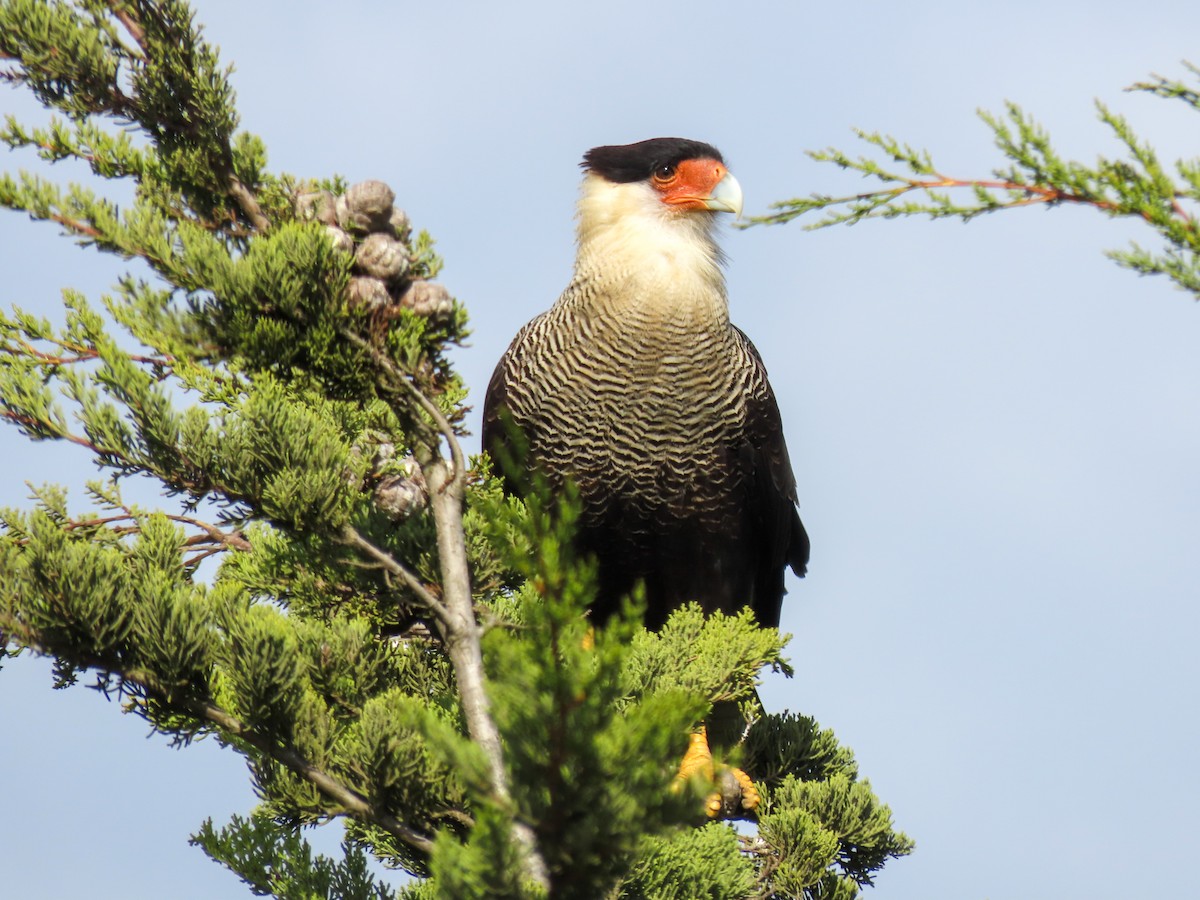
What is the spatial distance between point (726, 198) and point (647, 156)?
13.1 inches

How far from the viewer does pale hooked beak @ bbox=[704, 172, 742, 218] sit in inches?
184

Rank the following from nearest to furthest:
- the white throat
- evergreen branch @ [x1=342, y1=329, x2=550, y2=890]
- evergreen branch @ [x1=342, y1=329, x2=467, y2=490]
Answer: evergreen branch @ [x1=342, y1=329, x2=550, y2=890]
evergreen branch @ [x1=342, y1=329, x2=467, y2=490]
the white throat

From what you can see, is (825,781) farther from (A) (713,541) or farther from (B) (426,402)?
(B) (426,402)

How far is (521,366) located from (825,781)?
1664mm

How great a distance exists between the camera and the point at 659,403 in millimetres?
4445

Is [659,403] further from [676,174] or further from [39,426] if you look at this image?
[39,426]

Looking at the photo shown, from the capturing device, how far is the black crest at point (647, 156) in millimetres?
4773

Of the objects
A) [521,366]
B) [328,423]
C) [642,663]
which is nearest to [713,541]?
[521,366]

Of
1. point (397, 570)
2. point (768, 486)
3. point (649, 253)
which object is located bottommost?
point (397, 570)

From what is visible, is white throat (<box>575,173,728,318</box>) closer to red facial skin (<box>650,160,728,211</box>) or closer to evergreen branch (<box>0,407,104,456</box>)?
red facial skin (<box>650,160,728,211</box>)

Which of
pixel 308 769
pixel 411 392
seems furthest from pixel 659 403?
pixel 308 769

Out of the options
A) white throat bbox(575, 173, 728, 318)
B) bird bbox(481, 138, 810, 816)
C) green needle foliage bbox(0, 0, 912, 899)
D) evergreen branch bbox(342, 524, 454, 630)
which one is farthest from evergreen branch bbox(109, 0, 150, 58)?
white throat bbox(575, 173, 728, 318)

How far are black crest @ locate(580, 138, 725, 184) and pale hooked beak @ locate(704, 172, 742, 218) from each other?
134 mm

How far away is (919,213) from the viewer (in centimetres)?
233
